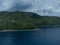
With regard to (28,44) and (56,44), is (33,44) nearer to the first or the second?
(28,44)

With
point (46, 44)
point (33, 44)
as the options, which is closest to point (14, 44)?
point (33, 44)

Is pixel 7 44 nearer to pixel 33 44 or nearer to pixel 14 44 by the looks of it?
pixel 14 44

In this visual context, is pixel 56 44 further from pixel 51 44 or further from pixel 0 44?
pixel 0 44

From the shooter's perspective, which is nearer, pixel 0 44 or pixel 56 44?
pixel 56 44

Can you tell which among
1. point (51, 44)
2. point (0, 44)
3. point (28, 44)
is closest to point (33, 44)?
point (28, 44)

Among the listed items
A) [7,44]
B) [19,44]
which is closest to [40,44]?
[19,44]

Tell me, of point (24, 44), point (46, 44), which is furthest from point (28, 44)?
point (46, 44)

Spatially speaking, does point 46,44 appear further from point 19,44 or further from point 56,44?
point 19,44
